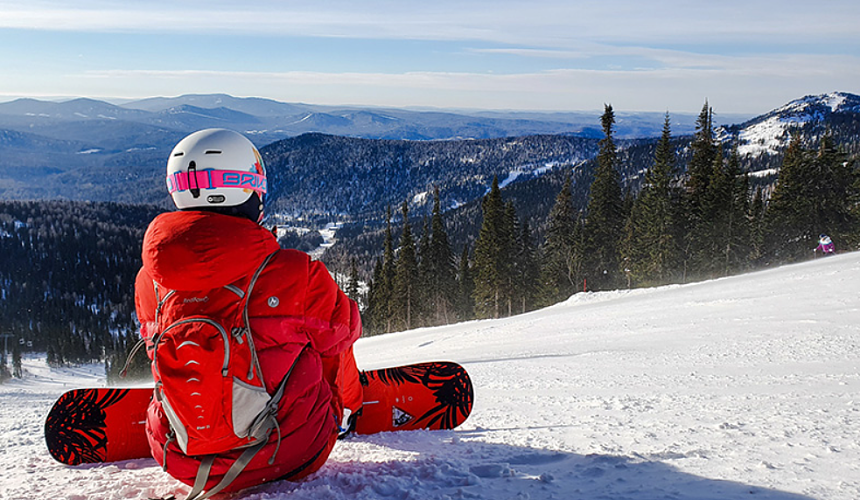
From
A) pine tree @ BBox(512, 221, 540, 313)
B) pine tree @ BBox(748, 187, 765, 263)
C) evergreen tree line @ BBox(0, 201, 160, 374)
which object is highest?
pine tree @ BBox(748, 187, 765, 263)

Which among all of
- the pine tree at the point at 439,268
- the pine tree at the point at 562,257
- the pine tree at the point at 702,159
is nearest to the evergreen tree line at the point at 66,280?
the pine tree at the point at 439,268

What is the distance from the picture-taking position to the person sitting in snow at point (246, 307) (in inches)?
100

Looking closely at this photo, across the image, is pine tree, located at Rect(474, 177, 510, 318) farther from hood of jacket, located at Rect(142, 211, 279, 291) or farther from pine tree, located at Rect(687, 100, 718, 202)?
hood of jacket, located at Rect(142, 211, 279, 291)

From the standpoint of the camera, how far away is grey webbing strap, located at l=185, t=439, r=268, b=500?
2.70 metres

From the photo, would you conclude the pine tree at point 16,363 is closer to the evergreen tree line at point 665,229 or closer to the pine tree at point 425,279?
the pine tree at point 425,279

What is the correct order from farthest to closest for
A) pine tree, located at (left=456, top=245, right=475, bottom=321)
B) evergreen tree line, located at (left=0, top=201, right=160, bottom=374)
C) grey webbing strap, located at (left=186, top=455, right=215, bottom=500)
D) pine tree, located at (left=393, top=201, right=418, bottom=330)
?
evergreen tree line, located at (left=0, top=201, right=160, bottom=374), pine tree, located at (left=456, top=245, right=475, bottom=321), pine tree, located at (left=393, top=201, right=418, bottom=330), grey webbing strap, located at (left=186, top=455, right=215, bottom=500)

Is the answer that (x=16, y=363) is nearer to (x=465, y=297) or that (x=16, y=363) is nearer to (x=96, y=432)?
(x=465, y=297)

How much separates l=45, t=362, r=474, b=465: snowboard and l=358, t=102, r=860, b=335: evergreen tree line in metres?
32.1

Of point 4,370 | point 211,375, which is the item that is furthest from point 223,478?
point 4,370

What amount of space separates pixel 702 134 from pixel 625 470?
42.7 metres

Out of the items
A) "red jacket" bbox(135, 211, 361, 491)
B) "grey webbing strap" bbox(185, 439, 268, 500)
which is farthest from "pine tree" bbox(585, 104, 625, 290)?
"grey webbing strap" bbox(185, 439, 268, 500)

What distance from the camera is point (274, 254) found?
108 inches

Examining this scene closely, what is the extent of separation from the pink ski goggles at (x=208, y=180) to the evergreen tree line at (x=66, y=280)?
385 feet

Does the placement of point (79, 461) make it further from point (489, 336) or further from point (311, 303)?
point (489, 336)
